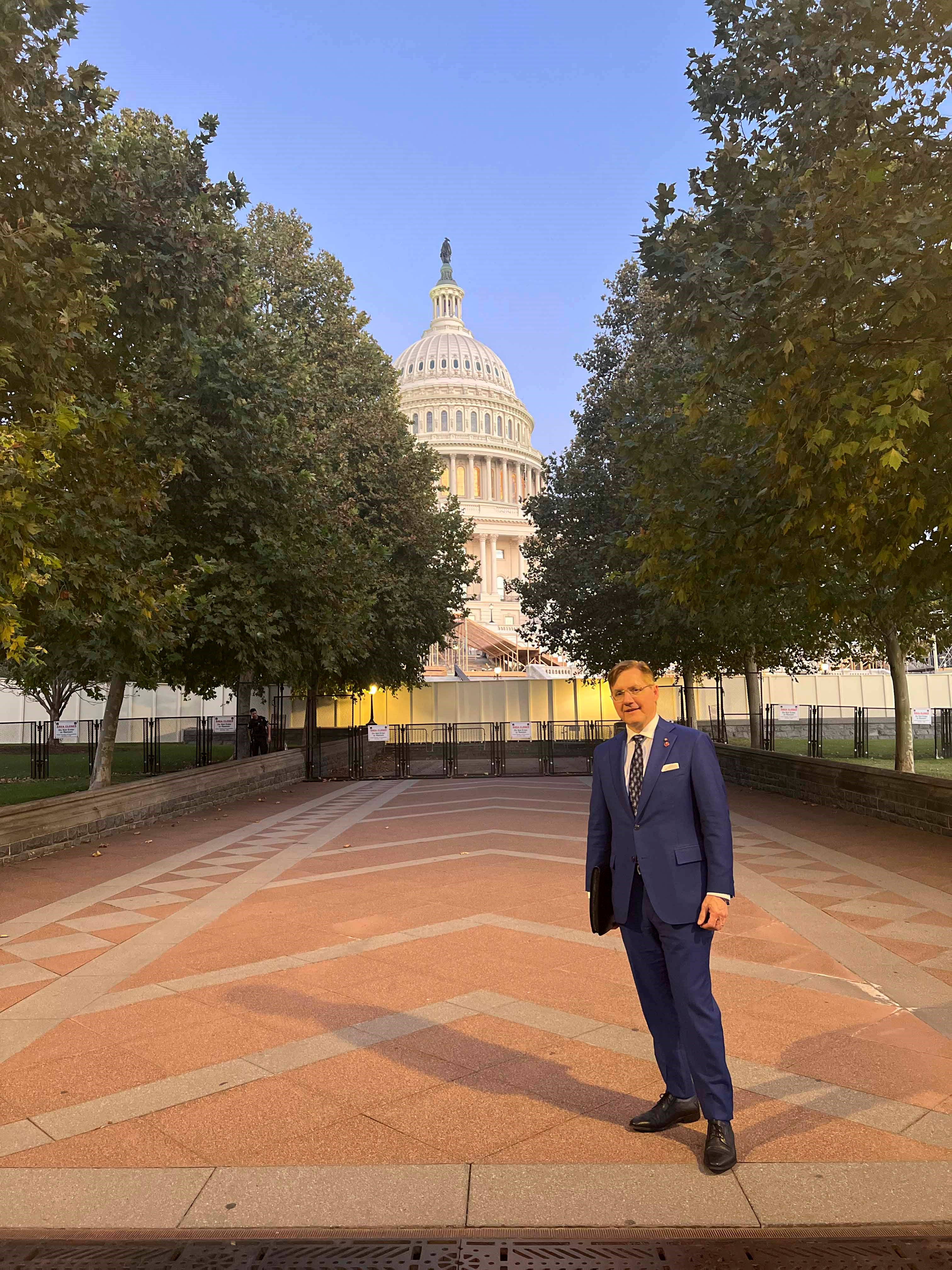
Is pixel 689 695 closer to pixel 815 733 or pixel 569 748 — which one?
pixel 569 748

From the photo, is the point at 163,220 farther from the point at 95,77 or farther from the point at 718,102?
the point at 718,102

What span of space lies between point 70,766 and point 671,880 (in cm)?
2805

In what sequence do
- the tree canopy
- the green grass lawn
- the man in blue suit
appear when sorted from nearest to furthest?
the man in blue suit < the tree canopy < the green grass lawn

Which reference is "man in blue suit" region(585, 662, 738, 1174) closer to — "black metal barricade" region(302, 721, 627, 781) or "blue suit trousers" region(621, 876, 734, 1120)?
"blue suit trousers" region(621, 876, 734, 1120)

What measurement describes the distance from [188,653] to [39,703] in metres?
26.6

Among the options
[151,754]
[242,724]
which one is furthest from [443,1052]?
[151,754]

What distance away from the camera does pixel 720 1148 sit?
389cm

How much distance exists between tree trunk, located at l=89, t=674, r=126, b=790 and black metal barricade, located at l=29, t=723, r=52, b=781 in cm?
865

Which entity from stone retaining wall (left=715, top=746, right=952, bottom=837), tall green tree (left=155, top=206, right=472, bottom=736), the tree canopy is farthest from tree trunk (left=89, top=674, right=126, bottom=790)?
stone retaining wall (left=715, top=746, right=952, bottom=837)

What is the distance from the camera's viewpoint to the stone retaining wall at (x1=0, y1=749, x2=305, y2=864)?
12391 mm

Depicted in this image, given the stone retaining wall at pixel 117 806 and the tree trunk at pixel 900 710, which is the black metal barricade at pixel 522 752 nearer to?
the stone retaining wall at pixel 117 806

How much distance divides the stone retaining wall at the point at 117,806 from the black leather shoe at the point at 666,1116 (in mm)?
9920

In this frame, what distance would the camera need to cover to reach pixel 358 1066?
5.09 metres

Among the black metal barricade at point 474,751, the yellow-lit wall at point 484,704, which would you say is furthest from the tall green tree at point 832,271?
the yellow-lit wall at point 484,704
